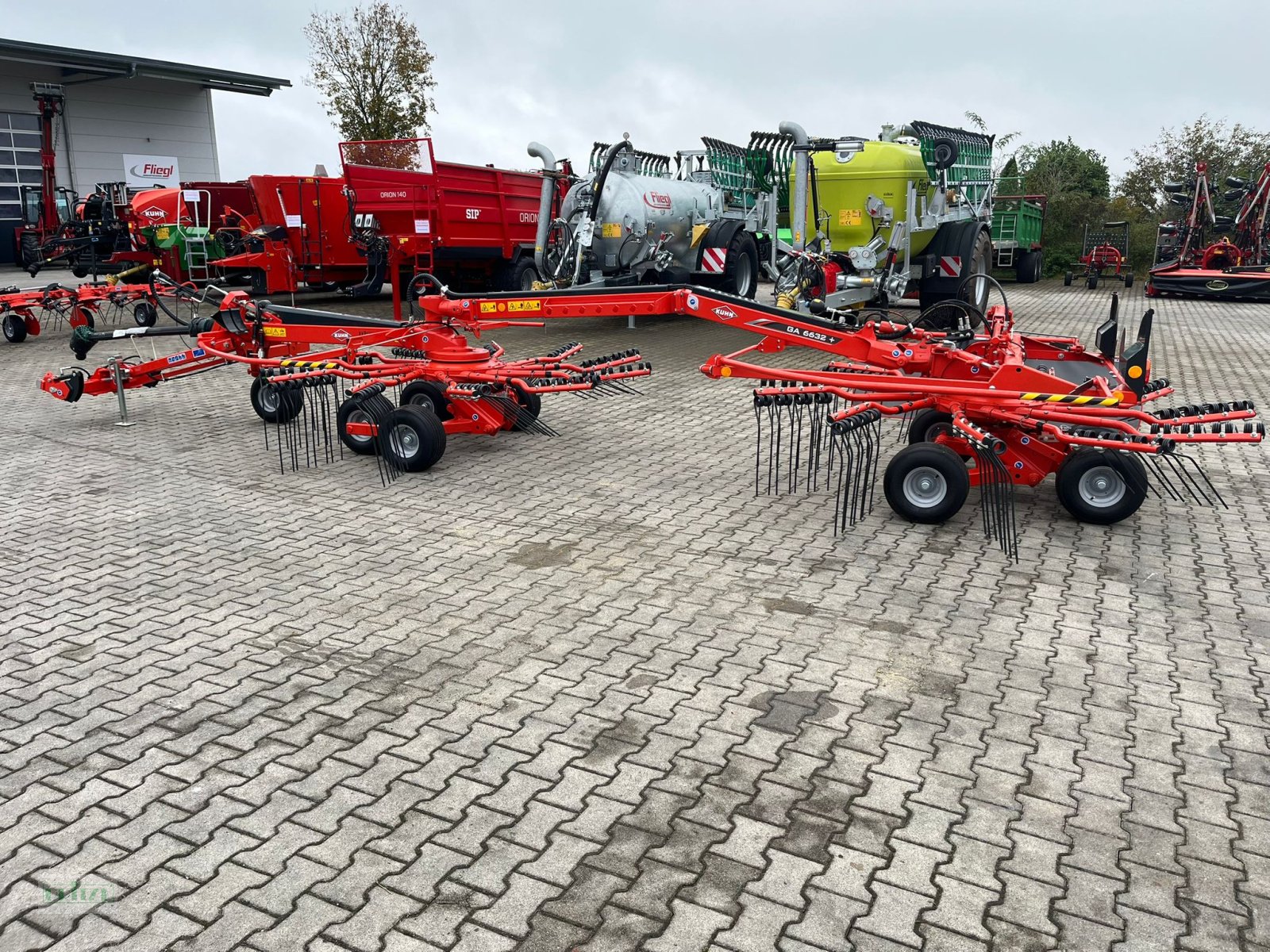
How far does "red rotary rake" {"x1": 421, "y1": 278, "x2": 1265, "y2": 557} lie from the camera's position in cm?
557

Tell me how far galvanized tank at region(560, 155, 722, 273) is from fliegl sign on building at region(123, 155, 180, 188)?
2021 cm

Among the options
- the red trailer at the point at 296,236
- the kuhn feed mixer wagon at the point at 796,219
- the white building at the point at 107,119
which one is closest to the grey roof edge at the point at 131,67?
the white building at the point at 107,119

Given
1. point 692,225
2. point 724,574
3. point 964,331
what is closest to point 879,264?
point 692,225

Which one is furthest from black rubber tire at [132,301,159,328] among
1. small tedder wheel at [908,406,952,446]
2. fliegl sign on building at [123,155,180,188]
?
fliegl sign on building at [123,155,180,188]

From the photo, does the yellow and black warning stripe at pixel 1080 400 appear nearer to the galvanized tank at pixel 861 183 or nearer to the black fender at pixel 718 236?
the galvanized tank at pixel 861 183

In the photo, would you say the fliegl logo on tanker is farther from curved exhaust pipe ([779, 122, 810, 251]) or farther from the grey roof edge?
the grey roof edge

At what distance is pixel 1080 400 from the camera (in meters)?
5.57

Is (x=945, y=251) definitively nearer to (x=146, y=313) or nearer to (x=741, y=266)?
(x=741, y=266)

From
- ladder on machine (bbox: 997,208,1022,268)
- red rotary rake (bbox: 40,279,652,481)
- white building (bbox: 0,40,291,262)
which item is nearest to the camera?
red rotary rake (bbox: 40,279,652,481)

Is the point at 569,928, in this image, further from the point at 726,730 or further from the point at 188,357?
the point at 188,357

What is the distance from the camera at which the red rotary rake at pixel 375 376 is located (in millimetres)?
7008

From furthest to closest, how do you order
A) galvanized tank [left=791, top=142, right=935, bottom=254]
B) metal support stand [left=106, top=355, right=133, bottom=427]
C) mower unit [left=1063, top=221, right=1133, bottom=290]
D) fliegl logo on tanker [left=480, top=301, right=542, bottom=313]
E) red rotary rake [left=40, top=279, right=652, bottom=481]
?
mower unit [left=1063, top=221, right=1133, bottom=290] → galvanized tank [left=791, top=142, right=935, bottom=254] → metal support stand [left=106, top=355, right=133, bottom=427] → fliegl logo on tanker [left=480, top=301, right=542, bottom=313] → red rotary rake [left=40, top=279, right=652, bottom=481]

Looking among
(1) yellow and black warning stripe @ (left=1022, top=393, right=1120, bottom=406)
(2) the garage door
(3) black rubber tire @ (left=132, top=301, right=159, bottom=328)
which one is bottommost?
(1) yellow and black warning stripe @ (left=1022, top=393, right=1120, bottom=406)

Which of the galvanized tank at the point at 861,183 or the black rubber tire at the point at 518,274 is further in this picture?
the black rubber tire at the point at 518,274
